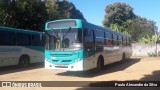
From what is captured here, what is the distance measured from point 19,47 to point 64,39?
5.30 meters

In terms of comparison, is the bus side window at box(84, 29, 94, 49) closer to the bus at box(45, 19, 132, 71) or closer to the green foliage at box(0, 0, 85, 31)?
the bus at box(45, 19, 132, 71)

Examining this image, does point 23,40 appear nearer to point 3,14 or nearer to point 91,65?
point 91,65

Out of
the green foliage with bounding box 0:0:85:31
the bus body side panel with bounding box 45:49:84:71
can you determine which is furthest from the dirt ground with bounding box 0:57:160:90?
the green foliage with bounding box 0:0:85:31

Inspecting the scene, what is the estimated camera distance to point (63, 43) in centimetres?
1348

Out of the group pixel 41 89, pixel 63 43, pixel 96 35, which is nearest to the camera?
pixel 41 89

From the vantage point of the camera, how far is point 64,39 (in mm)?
13453

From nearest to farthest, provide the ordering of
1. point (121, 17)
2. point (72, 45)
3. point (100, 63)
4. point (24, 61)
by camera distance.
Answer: point (72, 45)
point (100, 63)
point (24, 61)
point (121, 17)

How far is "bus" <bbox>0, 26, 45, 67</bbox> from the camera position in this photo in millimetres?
16172

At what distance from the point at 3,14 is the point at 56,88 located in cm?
1809

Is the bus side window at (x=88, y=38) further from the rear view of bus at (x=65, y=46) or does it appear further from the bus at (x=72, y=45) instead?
the rear view of bus at (x=65, y=46)

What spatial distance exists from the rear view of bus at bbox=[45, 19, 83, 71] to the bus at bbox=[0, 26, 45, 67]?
1.18 m

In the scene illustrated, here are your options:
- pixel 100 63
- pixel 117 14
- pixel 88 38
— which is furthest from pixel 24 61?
pixel 117 14

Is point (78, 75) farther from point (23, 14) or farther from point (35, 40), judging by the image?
point (23, 14)

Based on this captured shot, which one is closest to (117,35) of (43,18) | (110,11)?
(43,18)
